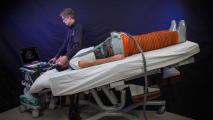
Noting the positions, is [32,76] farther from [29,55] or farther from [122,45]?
[122,45]

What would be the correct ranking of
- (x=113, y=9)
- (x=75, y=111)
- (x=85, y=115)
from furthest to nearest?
(x=113, y=9)
(x=85, y=115)
(x=75, y=111)

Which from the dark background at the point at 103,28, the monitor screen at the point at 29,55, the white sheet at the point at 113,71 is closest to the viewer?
the white sheet at the point at 113,71

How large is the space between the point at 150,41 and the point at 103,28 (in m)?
1.18

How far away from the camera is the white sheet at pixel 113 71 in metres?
2.14

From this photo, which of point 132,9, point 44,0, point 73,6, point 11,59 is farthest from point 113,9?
point 11,59

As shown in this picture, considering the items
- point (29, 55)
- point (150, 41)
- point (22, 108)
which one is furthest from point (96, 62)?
point (22, 108)

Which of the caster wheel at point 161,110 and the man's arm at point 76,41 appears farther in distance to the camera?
the man's arm at point 76,41

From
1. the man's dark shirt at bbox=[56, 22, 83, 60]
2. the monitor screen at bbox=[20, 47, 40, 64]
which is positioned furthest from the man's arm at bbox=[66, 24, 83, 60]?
the monitor screen at bbox=[20, 47, 40, 64]

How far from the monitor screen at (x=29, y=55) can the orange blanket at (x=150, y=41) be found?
1581mm

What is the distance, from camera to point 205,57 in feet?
8.50

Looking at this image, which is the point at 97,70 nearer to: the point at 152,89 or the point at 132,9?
the point at 152,89

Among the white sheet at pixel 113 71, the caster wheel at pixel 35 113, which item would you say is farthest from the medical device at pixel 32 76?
the white sheet at pixel 113 71

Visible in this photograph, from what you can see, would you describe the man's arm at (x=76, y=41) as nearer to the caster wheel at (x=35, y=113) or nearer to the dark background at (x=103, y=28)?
the dark background at (x=103, y=28)

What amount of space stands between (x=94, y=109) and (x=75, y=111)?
0.43m
